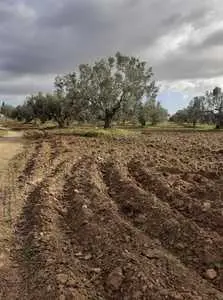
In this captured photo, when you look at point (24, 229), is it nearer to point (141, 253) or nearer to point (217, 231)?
point (141, 253)

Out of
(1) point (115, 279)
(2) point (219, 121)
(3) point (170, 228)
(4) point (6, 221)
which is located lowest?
(2) point (219, 121)

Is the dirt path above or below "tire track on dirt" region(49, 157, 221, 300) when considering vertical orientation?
below

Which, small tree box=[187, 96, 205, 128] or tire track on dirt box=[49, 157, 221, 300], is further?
small tree box=[187, 96, 205, 128]

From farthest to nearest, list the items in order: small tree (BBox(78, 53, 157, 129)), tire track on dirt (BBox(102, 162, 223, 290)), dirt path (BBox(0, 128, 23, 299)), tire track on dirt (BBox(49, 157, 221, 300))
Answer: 1. small tree (BBox(78, 53, 157, 129))
2. dirt path (BBox(0, 128, 23, 299))
3. tire track on dirt (BBox(102, 162, 223, 290))
4. tire track on dirt (BBox(49, 157, 221, 300))

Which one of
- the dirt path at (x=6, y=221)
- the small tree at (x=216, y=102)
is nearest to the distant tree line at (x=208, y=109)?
the small tree at (x=216, y=102)

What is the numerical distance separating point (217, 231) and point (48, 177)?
6.96 m

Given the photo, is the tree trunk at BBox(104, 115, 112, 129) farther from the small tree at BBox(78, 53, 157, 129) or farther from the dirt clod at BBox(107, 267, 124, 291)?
the dirt clod at BBox(107, 267, 124, 291)

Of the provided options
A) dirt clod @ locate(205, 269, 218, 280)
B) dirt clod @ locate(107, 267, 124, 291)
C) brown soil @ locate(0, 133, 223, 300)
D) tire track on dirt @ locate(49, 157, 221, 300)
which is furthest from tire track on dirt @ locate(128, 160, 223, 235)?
dirt clod @ locate(107, 267, 124, 291)

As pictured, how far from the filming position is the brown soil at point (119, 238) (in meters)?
5.58

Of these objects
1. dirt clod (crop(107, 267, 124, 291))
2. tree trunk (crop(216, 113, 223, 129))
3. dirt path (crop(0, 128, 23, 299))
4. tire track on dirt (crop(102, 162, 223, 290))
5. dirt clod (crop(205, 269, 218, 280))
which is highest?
tire track on dirt (crop(102, 162, 223, 290))

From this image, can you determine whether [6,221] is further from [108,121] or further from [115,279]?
[108,121]

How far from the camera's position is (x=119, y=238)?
23.1 ft

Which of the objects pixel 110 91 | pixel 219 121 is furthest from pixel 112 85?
pixel 219 121

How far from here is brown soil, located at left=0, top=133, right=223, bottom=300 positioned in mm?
5578
